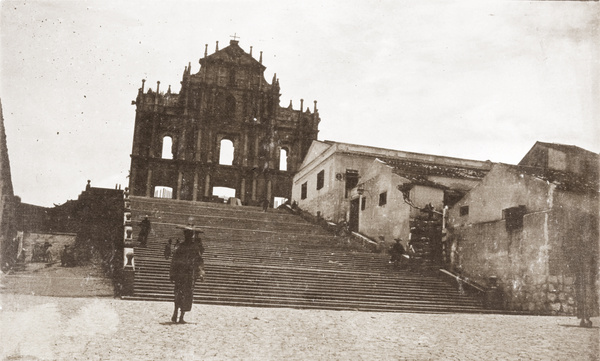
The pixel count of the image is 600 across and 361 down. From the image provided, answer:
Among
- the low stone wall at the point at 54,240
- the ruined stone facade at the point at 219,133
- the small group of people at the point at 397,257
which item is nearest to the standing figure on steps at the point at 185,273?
the small group of people at the point at 397,257

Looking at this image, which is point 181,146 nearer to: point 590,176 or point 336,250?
point 336,250

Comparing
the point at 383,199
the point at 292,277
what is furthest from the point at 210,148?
the point at 292,277

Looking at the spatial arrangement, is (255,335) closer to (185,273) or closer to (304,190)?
(185,273)

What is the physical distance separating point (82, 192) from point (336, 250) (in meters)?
17.3

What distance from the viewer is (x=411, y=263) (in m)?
17.2

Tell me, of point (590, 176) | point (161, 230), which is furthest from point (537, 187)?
point (161, 230)

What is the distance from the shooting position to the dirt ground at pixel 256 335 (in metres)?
6.59

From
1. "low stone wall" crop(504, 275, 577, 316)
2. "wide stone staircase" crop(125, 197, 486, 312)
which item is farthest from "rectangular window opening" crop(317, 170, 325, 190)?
"low stone wall" crop(504, 275, 577, 316)

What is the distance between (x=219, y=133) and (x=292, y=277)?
93.4 ft

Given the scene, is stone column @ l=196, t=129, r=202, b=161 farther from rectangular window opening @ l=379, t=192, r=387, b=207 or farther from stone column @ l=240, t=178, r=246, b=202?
rectangular window opening @ l=379, t=192, r=387, b=207

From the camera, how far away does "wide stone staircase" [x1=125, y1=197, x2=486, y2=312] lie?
12.8m

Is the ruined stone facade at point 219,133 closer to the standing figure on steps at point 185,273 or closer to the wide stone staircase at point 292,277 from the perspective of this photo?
the wide stone staircase at point 292,277

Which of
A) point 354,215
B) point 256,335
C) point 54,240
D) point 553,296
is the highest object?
point 354,215

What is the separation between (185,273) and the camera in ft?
28.3
